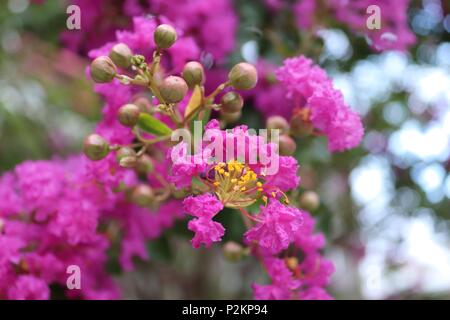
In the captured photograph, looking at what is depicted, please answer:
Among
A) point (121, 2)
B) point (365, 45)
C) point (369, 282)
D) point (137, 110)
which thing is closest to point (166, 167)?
point (137, 110)

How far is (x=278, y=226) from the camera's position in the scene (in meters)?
0.91

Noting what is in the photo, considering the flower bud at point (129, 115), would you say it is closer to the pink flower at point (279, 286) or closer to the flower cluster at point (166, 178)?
the flower cluster at point (166, 178)

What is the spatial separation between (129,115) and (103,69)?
0.30ft

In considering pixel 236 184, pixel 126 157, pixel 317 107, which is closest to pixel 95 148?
pixel 126 157

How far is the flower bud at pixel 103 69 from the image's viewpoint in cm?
100

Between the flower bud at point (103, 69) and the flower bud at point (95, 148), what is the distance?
0.38 ft

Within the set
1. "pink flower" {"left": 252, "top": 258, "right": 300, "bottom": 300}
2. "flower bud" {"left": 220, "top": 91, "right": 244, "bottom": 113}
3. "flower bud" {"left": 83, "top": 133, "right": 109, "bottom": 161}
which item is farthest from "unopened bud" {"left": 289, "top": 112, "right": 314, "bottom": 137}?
"flower bud" {"left": 83, "top": 133, "right": 109, "bottom": 161}

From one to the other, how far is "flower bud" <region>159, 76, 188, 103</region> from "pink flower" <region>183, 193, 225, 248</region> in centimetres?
16

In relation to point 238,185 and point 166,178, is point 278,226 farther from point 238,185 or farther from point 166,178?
point 166,178

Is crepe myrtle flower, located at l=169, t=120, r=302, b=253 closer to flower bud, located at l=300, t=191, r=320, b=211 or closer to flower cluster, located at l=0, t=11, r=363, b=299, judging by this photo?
flower cluster, located at l=0, t=11, r=363, b=299

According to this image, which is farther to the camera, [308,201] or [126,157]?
[308,201]

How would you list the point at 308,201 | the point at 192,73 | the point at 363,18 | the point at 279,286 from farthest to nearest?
the point at 363,18
the point at 308,201
the point at 279,286
the point at 192,73
